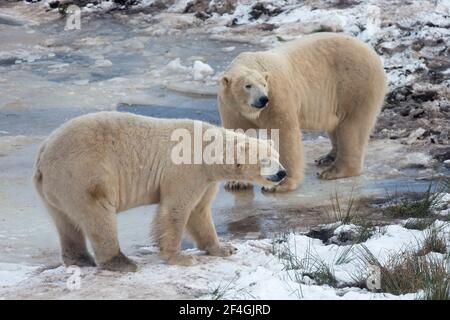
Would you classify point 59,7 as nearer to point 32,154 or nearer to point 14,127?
point 14,127

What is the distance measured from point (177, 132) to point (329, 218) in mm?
1737

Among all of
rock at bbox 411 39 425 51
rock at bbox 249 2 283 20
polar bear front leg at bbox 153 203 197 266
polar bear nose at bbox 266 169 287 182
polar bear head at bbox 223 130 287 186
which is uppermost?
polar bear head at bbox 223 130 287 186

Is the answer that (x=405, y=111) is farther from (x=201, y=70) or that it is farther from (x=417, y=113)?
(x=201, y=70)

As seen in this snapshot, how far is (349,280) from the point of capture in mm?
5207

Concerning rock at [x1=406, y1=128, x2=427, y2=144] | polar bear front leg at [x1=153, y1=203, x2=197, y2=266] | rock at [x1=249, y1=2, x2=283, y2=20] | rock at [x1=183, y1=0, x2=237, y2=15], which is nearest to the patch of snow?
polar bear front leg at [x1=153, y1=203, x2=197, y2=266]

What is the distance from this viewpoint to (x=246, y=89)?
25.0ft

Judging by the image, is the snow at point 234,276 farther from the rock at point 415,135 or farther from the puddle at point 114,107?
the rock at point 415,135

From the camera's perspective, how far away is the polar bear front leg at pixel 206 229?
19.7 ft

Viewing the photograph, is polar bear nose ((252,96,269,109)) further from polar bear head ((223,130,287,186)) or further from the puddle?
polar bear head ((223,130,287,186))

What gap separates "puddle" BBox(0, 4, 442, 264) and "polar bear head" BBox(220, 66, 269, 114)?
860 millimetres

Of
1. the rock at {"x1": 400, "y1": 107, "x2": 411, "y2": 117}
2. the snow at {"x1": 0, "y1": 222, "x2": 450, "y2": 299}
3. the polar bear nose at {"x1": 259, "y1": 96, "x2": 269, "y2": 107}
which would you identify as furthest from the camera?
the rock at {"x1": 400, "y1": 107, "x2": 411, "y2": 117}

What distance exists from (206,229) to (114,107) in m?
4.87

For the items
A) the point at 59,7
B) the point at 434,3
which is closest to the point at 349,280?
the point at 434,3

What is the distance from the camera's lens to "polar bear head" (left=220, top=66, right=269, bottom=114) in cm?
752
